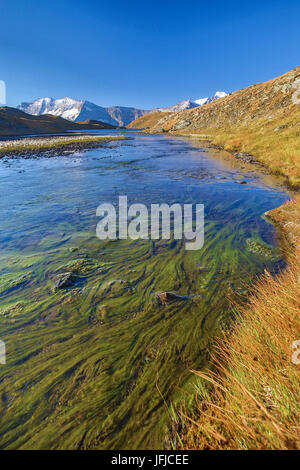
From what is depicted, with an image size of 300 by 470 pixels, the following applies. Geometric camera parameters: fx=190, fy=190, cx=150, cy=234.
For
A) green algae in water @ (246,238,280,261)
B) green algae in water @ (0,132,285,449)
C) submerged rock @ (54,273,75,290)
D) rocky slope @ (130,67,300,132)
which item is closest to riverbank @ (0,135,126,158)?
green algae in water @ (0,132,285,449)

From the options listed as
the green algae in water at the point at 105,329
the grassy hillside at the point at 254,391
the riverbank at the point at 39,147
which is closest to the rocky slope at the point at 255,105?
the riverbank at the point at 39,147

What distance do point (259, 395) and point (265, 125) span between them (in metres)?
33.2

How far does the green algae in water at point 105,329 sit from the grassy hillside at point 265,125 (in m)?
10.6

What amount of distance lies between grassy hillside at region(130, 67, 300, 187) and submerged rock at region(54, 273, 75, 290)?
506 inches

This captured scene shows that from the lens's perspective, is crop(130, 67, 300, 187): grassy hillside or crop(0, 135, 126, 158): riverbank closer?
crop(130, 67, 300, 187): grassy hillside

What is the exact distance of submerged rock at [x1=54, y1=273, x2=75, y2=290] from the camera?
413 cm

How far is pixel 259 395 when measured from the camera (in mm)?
1731

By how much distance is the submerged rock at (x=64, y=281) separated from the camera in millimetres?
4134

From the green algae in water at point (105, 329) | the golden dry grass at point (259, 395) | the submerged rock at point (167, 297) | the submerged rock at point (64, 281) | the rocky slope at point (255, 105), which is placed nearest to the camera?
the golden dry grass at point (259, 395)

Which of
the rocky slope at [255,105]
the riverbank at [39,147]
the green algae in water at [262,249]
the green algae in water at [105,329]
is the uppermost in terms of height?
the rocky slope at [255,105]

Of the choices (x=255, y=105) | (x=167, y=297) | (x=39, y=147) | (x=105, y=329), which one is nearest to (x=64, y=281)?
(x=105, y=329)

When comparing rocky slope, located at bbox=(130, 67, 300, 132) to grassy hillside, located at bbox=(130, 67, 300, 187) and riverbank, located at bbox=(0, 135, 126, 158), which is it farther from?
riverbank, located at bbox=(0, 135, 126, 158)

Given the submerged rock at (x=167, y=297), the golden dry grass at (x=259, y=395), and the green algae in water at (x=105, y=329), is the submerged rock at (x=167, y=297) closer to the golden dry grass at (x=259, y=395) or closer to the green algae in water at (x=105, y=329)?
the green algae in water at (x=105, y=329)

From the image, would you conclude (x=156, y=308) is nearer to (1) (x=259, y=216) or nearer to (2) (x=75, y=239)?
(2) (x=75, y=239)
